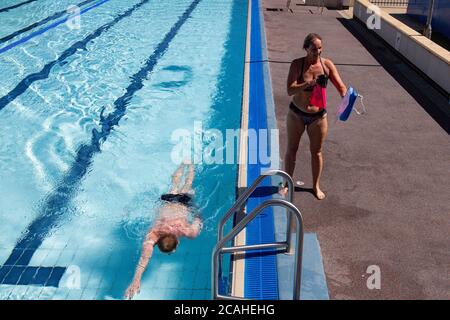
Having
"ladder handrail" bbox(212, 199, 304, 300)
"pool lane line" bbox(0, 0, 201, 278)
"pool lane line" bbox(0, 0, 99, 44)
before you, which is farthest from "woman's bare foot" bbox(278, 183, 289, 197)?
"pool lane line" bbox(0, 0, 99, 44)

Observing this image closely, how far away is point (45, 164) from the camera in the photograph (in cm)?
654

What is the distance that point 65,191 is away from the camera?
590 centimetres

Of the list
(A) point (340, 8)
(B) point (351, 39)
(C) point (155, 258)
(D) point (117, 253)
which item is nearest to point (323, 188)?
(C) point (155, 258)

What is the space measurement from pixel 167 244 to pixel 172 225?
0.46m

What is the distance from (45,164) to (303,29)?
820 cm

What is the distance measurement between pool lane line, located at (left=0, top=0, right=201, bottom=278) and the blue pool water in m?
0.02

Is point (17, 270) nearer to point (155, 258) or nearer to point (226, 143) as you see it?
point (155, 258)

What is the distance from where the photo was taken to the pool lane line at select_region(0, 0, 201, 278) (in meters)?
4.90

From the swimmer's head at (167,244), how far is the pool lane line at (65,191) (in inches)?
54.5

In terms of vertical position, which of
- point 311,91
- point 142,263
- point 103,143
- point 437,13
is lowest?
point 142,263

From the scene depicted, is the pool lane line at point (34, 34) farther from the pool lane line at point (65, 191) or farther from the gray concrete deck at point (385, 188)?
the gray concrete deck at point (385, 188)

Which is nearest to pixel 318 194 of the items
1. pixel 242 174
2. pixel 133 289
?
pixel 242 174

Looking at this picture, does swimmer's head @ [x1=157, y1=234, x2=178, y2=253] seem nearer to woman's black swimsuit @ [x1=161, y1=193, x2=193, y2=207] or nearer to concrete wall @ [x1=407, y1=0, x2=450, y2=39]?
woman's black swimsuit @ [x1=161, y1=193, x2=193, y2=207]

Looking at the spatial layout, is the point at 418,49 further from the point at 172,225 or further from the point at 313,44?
the point at 172,225
